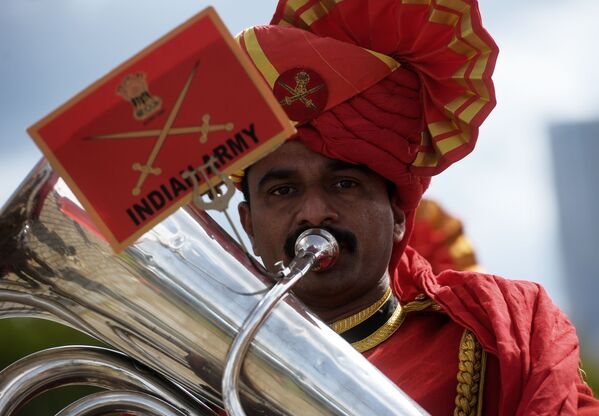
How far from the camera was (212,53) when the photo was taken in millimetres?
2102

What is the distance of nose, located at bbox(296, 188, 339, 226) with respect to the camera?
3.19 meters

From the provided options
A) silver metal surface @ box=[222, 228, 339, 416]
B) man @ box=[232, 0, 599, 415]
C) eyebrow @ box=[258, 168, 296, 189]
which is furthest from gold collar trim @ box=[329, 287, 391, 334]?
silver metal surface @ box=[222, 228, 339, 416]

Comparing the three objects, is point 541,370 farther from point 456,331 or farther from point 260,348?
point 260,348

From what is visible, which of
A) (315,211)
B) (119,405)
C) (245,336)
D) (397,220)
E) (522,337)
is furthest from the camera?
(397,220)

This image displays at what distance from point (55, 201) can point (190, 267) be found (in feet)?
0.92

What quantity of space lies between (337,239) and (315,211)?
0.31 ft

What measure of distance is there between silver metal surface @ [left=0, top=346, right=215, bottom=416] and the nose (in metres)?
0.79

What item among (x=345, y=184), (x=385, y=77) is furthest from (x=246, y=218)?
(x=385, y=77)

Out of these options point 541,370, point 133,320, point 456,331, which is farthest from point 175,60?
point 456,331

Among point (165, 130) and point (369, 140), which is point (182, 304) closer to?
point (165, 130)

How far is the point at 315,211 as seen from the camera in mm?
3193

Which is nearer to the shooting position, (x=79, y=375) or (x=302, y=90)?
(x=79, y=375)

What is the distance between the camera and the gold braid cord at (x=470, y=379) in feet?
9.64

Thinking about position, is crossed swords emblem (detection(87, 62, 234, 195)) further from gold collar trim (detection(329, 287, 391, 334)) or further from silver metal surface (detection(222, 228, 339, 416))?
gold collar trim (detection(329, 287, 391, 334))
